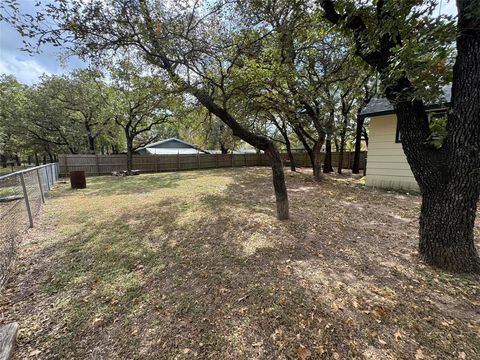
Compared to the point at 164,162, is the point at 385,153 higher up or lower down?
higher up

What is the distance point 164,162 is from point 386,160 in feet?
47.5

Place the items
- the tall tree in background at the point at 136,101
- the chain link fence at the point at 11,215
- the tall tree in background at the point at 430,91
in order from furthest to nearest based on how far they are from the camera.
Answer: the tall tree in background at the point at 136,101 → the chain link fence at the point at 11,215 → the tall tree in background at the point at 430,91

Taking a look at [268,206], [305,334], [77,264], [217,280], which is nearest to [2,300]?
[77,264]

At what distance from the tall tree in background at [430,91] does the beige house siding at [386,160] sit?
5.32 m

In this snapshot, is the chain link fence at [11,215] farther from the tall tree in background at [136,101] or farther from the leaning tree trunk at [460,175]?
the leaning tree trunk at [460,175]

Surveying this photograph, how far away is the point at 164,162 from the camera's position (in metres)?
17.2

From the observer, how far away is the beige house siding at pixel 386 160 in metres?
7.18

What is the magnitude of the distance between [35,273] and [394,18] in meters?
5.06

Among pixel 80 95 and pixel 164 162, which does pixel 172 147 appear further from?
pixel 80 95

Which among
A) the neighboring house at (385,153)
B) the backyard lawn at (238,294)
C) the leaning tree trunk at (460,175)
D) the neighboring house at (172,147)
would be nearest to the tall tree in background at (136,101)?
the backyard lawn at (238,294)

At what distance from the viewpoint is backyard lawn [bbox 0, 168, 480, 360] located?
5.65 ft

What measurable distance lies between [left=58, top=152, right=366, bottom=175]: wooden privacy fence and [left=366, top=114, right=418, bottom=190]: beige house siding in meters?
9.71

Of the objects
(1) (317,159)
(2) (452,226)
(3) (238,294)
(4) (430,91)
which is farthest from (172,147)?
(2) (452,226)

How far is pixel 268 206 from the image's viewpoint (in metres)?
5.63
